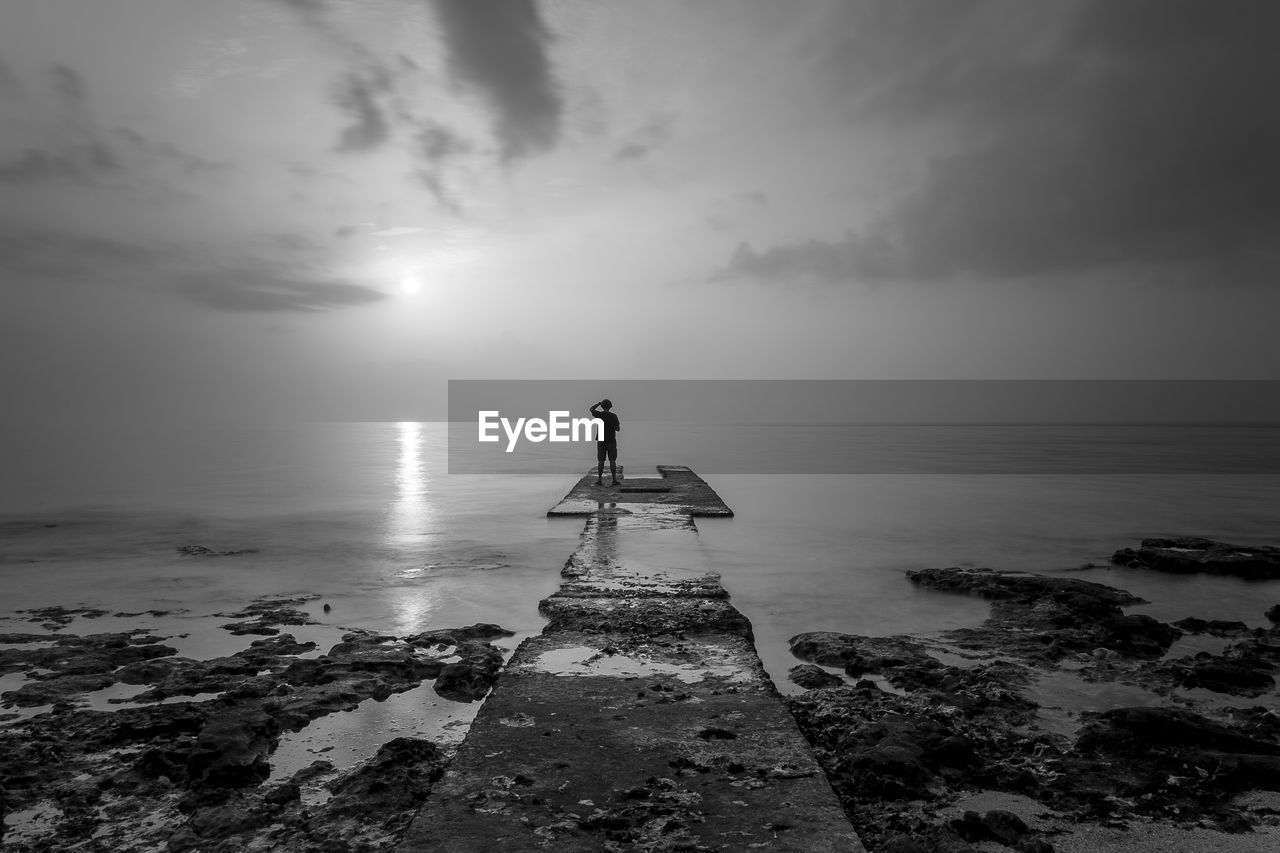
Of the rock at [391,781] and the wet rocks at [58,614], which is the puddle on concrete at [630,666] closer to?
the rock at [391,781]

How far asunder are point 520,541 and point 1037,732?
849 centimetres

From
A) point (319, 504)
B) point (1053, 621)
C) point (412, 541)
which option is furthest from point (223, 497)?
point (1053, 621)

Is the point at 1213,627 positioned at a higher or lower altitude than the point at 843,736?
lower

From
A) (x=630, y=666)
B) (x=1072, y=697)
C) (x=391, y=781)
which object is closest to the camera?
(x=391, y=781)

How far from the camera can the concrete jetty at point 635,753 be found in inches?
115

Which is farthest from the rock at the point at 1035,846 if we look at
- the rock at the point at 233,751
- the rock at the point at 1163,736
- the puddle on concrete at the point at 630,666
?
the rock at the point at 233,751

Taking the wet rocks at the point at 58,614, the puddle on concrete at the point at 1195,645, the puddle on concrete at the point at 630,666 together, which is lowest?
the wet rocks at the point at 58,614

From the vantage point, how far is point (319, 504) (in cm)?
1777

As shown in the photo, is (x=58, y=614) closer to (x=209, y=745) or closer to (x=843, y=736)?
(x=209, y=745)

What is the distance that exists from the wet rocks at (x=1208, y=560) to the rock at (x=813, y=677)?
22.8ft

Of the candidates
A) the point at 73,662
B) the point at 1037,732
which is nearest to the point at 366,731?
the point at 73,662

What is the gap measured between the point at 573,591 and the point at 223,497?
15.8m

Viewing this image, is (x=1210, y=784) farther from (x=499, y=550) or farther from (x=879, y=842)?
(x=499, y=550)

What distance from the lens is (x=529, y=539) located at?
11969 mm
